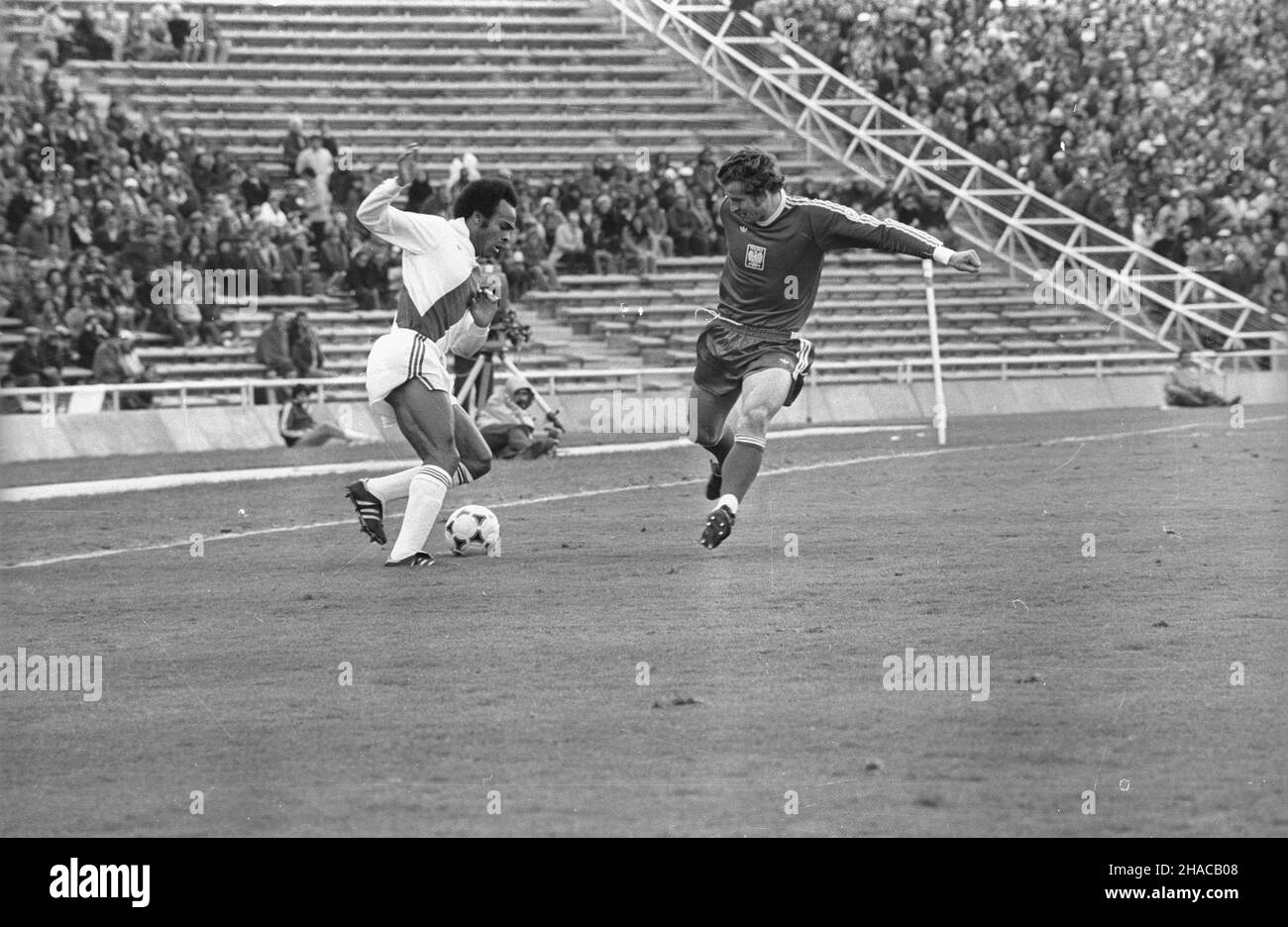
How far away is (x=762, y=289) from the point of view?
42.0 ft

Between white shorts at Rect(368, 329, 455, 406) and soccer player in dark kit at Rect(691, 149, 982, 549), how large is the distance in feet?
5.80

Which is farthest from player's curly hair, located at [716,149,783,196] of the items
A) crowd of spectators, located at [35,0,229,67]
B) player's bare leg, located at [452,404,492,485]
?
crowd of spectators, located at [35,0,229,67]

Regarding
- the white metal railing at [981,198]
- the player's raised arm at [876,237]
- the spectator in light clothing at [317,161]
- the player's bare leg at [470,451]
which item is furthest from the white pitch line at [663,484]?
the spectator in light clothing at [317,161]

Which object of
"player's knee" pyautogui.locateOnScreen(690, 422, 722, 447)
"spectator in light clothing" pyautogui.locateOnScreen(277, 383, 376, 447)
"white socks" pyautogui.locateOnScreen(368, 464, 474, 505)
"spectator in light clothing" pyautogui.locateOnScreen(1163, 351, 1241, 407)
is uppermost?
"spectator in light clothing" pyautogui.locateOnScreen(1163, 351, 1241, 407)

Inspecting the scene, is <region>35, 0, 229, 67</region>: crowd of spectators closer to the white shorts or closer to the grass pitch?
the grass pitch

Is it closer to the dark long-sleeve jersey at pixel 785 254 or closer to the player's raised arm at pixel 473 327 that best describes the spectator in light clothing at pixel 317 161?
the dark long-sleeve jersey at pixel 785 254

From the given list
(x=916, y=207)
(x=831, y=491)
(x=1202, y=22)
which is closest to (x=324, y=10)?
(x=916, y=207)

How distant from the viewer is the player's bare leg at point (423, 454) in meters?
12.0

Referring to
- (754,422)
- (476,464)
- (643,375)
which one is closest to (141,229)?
(643,375)

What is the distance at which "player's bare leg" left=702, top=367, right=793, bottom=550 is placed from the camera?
12.2m

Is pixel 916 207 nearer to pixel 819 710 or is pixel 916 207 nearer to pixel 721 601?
pixel 721 601

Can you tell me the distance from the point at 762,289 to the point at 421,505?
2.47 m

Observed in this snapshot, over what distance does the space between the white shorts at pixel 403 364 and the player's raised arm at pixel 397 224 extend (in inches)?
19.7

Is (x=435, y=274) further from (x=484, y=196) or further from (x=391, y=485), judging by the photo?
(x=391, y=485)
